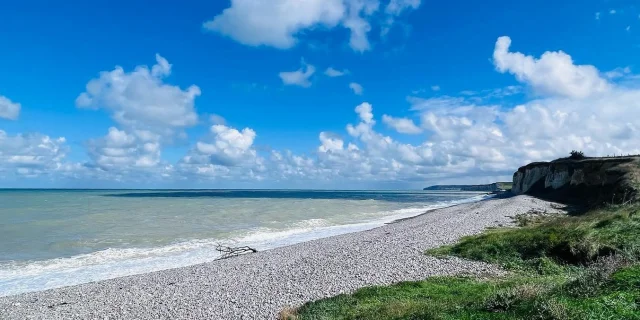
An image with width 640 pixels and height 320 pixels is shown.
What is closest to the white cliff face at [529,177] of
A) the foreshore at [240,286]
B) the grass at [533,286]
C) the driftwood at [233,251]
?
the grass at [533,286]

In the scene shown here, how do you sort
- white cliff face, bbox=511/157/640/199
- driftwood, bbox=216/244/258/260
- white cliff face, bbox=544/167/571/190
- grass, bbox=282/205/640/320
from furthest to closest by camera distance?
white cliff face, bbox=544/167/571/190 < white cliff face, bbox=511/157/640/199 < driftwood, bbox=216/244/258/260 < grass, bbox=282/205/640/320

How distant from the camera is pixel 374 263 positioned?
60.1 feet

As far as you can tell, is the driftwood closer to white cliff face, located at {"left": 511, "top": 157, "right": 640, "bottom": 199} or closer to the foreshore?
the foreshore

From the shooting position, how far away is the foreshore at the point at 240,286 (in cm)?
1371

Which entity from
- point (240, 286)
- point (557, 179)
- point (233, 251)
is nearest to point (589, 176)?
point (557, 179)

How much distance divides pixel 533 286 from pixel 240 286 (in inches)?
435

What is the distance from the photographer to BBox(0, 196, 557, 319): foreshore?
45.0ft

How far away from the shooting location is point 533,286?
373 inches

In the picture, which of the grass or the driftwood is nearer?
the grass

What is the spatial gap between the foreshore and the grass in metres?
1.73

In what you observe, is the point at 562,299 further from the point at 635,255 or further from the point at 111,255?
the point at 111,255

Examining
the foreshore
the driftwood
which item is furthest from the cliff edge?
the driftwood

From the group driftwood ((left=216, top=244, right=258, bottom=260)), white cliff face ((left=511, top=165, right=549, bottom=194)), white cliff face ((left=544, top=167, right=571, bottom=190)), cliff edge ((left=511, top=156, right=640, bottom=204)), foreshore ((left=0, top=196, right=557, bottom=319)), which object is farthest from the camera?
white cliff face ((left=511, top=165, right=549, bottom=194))

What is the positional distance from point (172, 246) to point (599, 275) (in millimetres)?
28104
